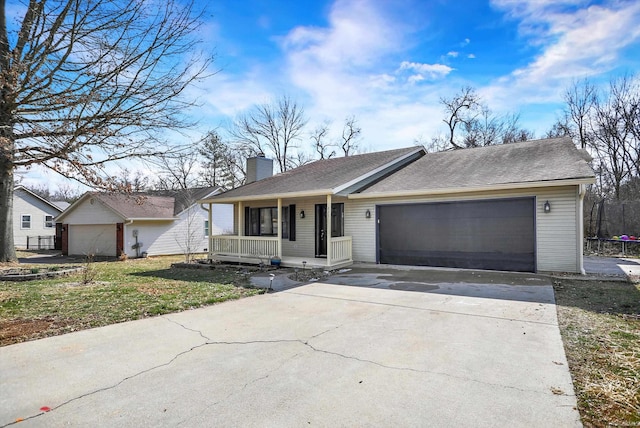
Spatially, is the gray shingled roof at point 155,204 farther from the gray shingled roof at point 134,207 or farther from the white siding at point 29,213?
the white siding at point 29,213

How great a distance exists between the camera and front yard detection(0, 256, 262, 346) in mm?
5324

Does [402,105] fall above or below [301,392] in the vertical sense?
above

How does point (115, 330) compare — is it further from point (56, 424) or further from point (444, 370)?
point (444, 370)

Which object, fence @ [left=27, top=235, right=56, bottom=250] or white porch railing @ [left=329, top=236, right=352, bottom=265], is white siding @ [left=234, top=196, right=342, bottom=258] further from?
fence @ [left=27, top=235, right=56, bottom=250]

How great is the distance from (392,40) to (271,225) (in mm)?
8189

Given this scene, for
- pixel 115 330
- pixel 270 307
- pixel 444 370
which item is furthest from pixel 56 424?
pixel 270 307

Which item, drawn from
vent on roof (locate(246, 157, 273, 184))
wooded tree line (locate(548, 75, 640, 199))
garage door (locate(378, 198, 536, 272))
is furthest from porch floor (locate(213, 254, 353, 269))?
wooded tree line (locate(548, 75, 640, 199))

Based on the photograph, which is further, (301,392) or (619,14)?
(619,14)

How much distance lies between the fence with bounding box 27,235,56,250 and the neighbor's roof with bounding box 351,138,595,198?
1027 inches

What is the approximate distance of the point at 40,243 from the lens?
2641cm

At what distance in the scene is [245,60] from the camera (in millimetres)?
11125

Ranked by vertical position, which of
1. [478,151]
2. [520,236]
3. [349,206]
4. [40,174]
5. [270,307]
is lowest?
[270,307]

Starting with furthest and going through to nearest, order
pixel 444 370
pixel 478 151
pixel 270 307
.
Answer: pixel 478 151
pixel 270 307
pixel 444 370

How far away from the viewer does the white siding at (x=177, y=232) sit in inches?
728
